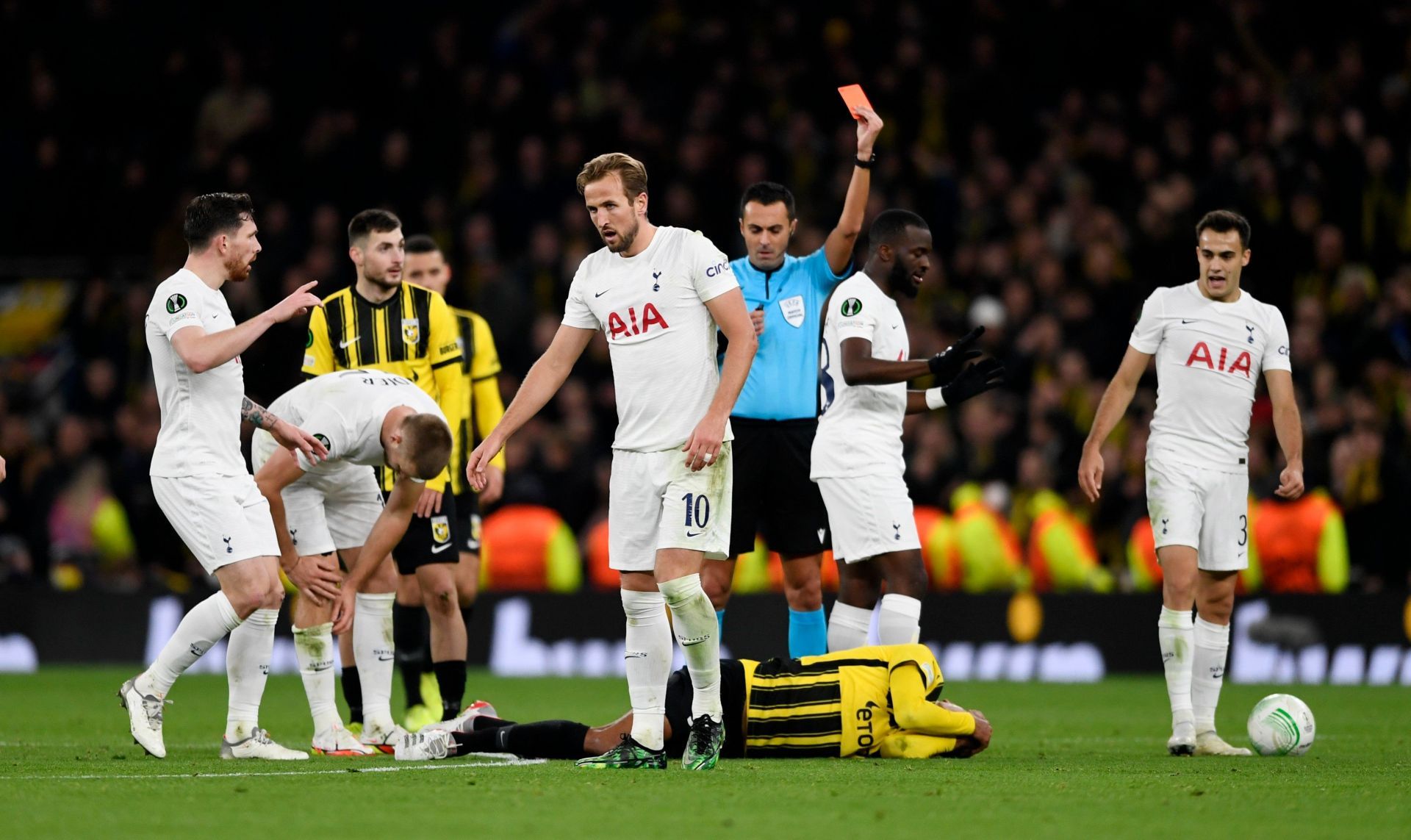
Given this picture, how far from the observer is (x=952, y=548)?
49.4 feet

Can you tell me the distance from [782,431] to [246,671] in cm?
280

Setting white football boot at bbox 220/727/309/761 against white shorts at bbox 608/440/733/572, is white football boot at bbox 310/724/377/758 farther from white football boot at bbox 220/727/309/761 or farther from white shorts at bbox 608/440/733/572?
white shorts at bbox 608/440/733/572

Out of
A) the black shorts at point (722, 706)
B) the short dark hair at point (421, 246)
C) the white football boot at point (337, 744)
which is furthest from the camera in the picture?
the short dark hair at point (421, 246)

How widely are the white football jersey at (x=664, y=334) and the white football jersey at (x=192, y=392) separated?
159cm

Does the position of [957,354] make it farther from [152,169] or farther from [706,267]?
[152,169]

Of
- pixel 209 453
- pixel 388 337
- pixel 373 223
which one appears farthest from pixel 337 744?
pixel 373 223

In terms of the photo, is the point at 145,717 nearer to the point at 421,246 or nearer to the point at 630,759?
the point at 630,759

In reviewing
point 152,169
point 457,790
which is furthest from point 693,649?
point 152,169

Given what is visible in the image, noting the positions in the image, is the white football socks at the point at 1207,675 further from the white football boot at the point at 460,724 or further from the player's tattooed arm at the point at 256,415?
the player's tattooed arm at the point at 256,415

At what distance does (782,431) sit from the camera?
899 centimetres

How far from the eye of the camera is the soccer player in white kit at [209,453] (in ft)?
24.1

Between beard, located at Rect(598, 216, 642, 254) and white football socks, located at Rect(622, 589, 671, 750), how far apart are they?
131 cm

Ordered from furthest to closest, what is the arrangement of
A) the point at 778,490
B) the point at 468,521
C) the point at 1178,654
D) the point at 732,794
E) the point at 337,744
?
the point at 468,521
the point at 778,490
the point at 1178,654
the point at 337,744
the point at 732,794

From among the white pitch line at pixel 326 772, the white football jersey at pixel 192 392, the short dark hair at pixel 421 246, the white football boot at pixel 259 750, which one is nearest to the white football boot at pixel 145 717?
the white football boot at pixel 259 750
